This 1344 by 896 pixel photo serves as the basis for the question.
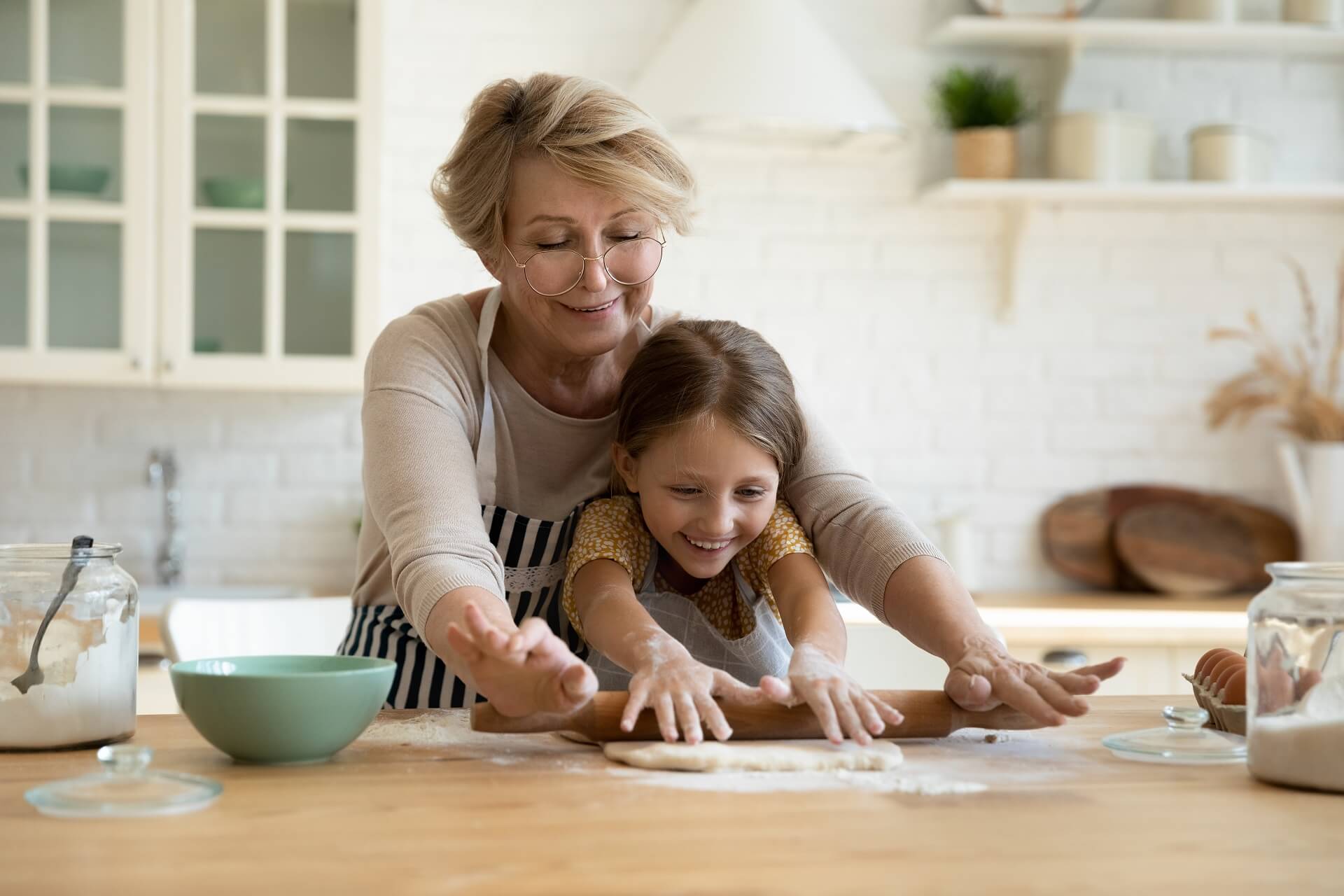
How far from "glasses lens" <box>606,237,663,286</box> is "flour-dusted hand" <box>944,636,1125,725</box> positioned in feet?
1.86

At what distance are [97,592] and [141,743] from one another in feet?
0.45

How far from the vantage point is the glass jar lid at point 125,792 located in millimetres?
909

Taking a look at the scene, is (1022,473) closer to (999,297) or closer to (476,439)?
(999,297)

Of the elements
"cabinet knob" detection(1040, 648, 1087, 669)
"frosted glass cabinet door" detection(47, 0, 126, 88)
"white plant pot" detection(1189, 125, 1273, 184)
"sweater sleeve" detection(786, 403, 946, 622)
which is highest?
"frosted glass cabinet door" detection(47, 0, 126, 88)

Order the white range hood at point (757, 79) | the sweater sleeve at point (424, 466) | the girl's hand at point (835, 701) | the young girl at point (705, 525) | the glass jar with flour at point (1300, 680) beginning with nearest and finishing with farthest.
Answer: the glass jar with flour at point (1300, 680)
the girl's hand at point (835, 701)
the sweater sleeve at point (424, 466)
the young girl at point (705, 525)
the white range hood at point (757, 79)

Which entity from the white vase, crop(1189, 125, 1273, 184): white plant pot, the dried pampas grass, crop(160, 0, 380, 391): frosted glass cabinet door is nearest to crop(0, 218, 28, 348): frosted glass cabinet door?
crop(160, 0, 380, 391): frosted glass cabinet door

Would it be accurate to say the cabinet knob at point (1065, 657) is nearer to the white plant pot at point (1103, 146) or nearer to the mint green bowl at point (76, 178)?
the white plant pot at point (1103, 146)

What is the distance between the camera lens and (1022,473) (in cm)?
348

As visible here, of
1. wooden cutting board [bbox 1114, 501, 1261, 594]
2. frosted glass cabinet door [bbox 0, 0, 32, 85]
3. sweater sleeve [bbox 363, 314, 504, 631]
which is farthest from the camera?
wooden cutting board [bbox 1114, 501, 1261, 594]

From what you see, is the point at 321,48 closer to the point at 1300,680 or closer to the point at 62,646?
the point at 62,646

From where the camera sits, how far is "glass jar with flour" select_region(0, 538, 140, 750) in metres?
1.12

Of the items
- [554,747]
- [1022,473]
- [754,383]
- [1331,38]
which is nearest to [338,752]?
[554,747]

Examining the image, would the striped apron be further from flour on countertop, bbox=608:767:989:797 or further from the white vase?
the white vase

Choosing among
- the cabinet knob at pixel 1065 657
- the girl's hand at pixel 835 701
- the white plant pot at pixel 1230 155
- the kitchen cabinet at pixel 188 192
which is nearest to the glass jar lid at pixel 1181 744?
the girl's hand at pixel 835 701
